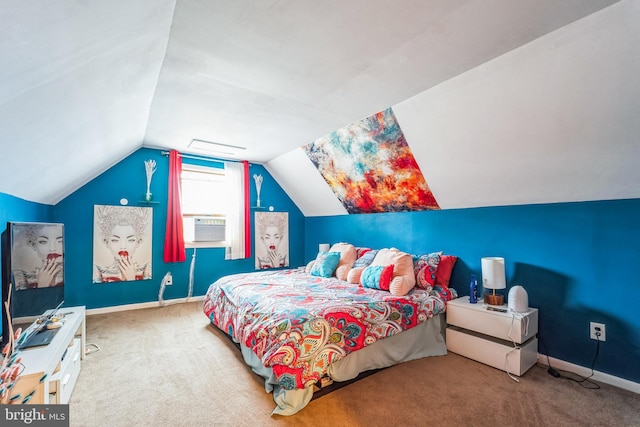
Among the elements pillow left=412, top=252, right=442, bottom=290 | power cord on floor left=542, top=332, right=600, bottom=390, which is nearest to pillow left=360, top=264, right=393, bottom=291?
pillow left=412, top=252, right=442, bottom=290

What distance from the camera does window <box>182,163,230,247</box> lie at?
15.5 ft

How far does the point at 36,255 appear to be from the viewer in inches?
76.9

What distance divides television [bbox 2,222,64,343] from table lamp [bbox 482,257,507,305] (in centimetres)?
352

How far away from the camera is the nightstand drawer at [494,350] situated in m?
2.38

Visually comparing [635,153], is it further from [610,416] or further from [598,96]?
[610,416]

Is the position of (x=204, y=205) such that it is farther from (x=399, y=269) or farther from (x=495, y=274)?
(x=495, y=274)

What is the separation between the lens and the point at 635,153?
6.63 ft

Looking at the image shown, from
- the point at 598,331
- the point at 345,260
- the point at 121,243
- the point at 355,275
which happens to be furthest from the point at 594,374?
the point at 121,243

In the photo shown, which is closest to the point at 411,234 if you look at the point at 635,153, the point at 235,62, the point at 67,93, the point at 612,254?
the point at 612,254

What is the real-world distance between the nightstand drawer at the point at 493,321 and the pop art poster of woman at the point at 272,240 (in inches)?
134

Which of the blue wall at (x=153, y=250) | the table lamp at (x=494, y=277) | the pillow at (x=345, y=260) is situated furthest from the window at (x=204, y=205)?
the table lamp at (x=494, y=277)

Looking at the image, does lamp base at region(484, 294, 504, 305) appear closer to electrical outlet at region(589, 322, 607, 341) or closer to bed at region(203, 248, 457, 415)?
bed at region(203, 248, 457, 415)

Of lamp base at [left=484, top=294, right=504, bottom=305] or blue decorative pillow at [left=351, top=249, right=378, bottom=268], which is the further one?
blue decorative pillow at [left=351, top=249, right=378, bottom=268]

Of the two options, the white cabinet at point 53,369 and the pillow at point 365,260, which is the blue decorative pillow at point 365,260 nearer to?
the pillow at point 365,260
